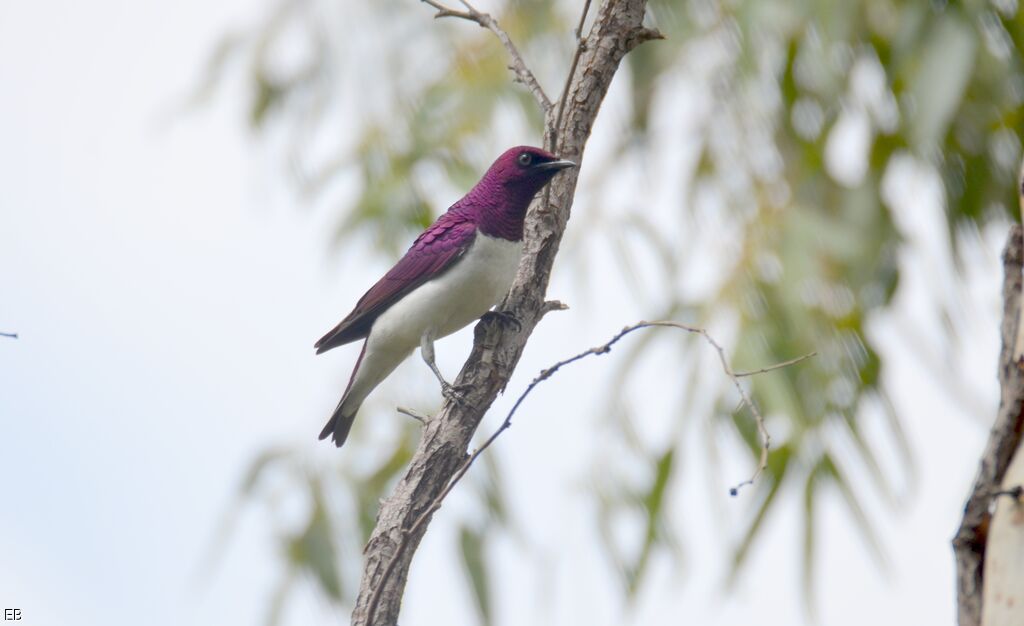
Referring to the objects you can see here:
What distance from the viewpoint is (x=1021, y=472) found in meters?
2.64

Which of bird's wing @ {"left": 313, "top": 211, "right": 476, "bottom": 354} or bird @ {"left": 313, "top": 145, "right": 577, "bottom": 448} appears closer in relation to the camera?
bird @ {"left": 313, "top": 145, "right": 577, "bottom": 448}

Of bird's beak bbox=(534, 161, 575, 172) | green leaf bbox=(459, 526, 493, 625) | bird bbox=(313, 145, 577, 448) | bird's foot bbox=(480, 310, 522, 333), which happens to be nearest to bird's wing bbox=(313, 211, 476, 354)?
bird bbox=(313, 145, 577, 448)

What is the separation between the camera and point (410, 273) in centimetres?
426

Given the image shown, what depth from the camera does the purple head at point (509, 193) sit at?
13.4 feet

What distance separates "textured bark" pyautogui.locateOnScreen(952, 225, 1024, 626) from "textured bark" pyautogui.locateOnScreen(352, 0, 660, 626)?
1149 millimetres

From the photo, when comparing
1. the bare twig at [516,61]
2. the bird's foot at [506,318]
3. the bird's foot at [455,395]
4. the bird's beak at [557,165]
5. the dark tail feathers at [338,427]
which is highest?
the bare twig at [516,61]

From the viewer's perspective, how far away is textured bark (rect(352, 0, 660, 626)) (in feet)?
9.84

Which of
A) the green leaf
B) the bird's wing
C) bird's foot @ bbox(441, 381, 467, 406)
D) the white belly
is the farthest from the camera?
the green leaf

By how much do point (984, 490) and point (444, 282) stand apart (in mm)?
1886

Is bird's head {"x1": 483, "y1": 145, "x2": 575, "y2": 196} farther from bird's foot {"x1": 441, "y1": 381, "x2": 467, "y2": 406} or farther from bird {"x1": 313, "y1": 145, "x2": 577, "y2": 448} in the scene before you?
bird's foot {"x1": 441, "y1": 381, "x2": 467, "y2": 406}

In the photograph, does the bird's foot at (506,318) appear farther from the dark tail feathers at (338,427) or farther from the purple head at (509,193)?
the dark tail feathers at (338,427)

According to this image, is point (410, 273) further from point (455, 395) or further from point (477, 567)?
point (477, 567)

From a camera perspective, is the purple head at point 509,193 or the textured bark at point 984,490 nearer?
the textured bark at point 984,490

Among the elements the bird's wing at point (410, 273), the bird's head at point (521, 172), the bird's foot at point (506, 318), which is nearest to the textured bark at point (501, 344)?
the bird's foot at point (506, 318)
